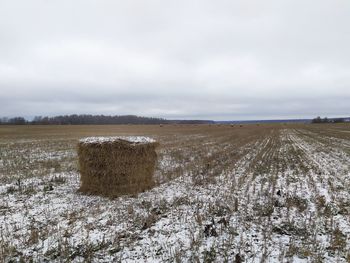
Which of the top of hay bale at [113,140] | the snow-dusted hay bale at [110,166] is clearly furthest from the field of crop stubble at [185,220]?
the top of hay bale at [113,140]

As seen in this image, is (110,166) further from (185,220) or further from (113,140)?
(185,220)

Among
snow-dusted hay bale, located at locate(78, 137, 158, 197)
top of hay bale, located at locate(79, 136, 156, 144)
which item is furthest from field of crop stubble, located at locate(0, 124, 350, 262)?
top of hay bale, located at locate(79, 136, 156, 144)

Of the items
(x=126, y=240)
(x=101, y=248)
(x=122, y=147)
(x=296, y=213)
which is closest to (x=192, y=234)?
(x=126, y=240)

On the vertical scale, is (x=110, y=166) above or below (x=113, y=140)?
below

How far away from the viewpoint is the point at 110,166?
27.0 ft

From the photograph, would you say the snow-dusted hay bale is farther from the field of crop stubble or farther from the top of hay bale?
the field of crop stubble

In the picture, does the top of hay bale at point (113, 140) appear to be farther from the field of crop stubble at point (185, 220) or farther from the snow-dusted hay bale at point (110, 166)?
the field of crop stubble at point (185, 220)

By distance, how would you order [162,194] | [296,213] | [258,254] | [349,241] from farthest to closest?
[162,194], [296,213], [349,241], [258,254]

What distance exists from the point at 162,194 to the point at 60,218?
9.92ft

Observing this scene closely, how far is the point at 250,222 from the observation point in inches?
232

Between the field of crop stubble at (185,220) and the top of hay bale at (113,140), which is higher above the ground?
the top of hay bale at (113,140)

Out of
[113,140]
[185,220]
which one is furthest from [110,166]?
[185,220]

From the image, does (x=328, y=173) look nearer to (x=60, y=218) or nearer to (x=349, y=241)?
(x=349, y=241)

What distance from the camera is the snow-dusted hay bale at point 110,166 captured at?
816 centimetres
